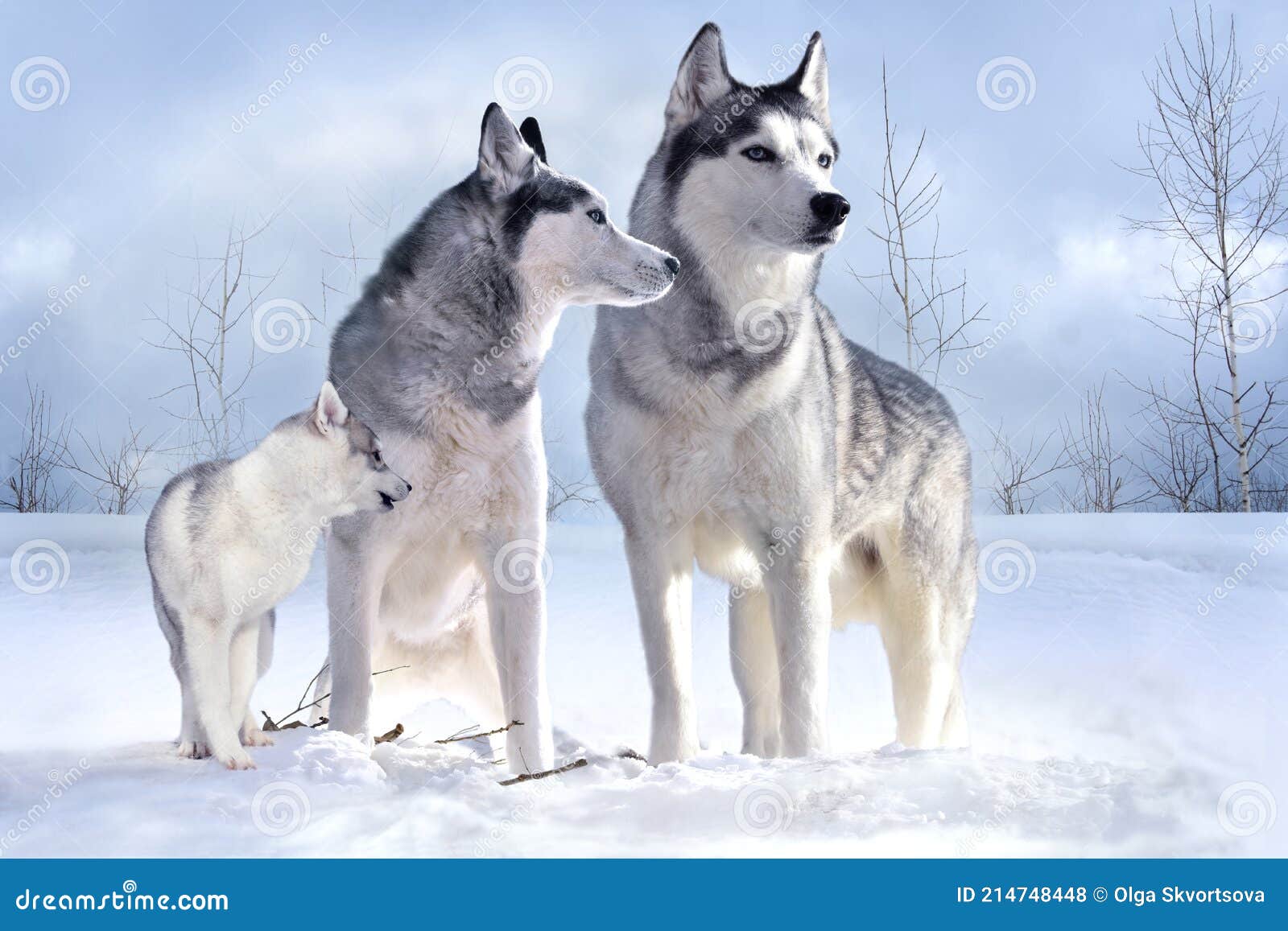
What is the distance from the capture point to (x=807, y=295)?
5.20m

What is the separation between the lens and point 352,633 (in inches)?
174

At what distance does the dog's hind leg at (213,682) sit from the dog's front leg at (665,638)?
1.79 m

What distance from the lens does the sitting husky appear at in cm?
385

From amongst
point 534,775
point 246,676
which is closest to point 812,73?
point 534,775

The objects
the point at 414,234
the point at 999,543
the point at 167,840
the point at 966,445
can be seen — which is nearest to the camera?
the point at 167,840

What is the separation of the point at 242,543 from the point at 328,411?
57cm

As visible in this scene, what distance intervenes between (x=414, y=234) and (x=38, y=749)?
8.41ft

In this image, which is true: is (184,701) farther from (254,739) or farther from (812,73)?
(812,73)

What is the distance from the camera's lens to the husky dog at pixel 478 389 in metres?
4.42

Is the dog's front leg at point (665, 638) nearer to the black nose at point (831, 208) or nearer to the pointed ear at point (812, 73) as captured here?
the black nose at point (831, 208)

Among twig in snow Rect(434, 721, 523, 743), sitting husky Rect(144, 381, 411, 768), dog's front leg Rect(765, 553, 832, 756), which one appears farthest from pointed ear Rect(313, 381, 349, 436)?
dog's front leg Rect(765, 553, 832, 756)

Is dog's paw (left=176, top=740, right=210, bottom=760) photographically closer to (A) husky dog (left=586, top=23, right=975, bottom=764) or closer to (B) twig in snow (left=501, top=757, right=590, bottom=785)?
(B) twig in snow (left=501, top=757, right=590, bottom=785)

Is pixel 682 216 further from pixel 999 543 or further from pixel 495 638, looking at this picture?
pixel 999 543

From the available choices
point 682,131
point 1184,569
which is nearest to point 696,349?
point 682,131
